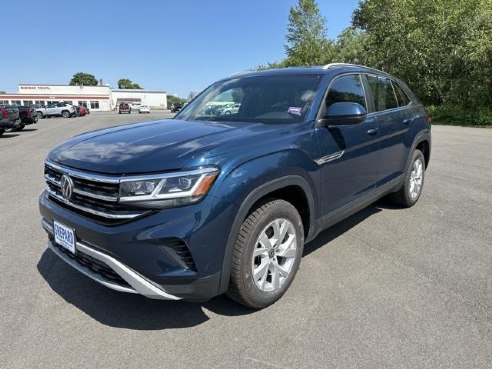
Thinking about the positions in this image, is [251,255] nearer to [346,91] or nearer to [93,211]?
[93,211]

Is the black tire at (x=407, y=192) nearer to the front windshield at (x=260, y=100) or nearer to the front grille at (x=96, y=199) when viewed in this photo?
the front windshield at (x=260, y=100)

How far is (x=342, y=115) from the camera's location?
11.6 ft

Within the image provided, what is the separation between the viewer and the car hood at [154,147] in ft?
8.88

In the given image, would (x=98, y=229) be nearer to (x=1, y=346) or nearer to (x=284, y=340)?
(x=1, y=346)

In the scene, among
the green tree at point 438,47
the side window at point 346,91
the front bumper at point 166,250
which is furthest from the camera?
the green tree at point 438,47

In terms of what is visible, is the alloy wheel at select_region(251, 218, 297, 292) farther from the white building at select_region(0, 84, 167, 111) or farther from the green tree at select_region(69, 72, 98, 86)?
the green tree at select_region(69, 72, 98, 86)

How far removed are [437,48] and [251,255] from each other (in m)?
27.6

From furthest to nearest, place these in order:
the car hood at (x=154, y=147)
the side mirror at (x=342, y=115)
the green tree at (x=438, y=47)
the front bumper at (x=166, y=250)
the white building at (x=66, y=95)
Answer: the white building at (x=66, y=95), the green tree at (x=438, y=47), the side mirror at (x=342, y=115), the car hood at (x=154, y=147), the front bumper at (x=166, y=250)

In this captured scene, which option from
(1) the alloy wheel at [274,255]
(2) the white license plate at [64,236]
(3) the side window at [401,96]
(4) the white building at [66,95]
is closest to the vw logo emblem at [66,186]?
(2) the white license plate at [64,236]

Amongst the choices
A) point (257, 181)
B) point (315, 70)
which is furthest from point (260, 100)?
point (257, 181)

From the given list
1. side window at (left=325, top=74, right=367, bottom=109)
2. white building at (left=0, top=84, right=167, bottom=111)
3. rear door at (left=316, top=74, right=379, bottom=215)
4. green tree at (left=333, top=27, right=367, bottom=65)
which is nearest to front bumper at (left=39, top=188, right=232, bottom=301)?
rear door at (left=316, top=74, right=379, bottom=215)

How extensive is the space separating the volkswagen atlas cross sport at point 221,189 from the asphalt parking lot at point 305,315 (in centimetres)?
35

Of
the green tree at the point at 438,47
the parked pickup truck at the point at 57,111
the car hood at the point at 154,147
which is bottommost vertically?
the parked pickup truck at the point at 57,111

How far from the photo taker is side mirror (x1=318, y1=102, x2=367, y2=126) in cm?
353
